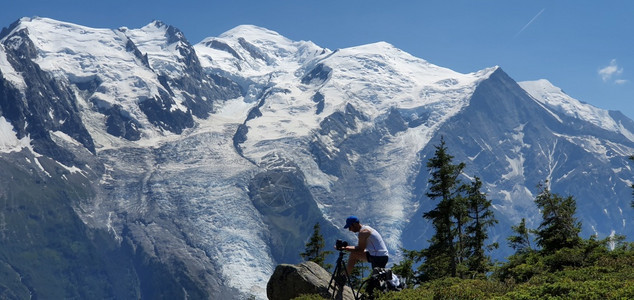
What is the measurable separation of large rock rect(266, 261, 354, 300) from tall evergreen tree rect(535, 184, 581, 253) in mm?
11752

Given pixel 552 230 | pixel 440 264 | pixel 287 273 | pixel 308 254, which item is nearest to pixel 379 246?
pixel 287 273

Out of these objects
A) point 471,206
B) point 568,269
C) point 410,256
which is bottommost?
point 568,269

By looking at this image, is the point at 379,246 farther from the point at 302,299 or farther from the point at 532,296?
the point at 532,296

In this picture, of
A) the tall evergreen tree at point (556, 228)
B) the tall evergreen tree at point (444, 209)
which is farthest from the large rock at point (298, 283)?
the tall evergreen tree at point (444, 209)

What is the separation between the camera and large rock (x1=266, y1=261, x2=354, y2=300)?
24734 millimetres

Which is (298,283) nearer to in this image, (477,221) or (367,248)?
(367,248)

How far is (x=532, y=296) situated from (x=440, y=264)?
90.0ft

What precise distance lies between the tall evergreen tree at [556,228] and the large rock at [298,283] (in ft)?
38.6

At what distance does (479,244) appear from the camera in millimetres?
49906

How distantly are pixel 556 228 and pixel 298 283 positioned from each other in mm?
14682

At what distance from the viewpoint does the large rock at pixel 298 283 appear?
24.7 metres

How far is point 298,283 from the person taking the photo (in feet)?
82.4

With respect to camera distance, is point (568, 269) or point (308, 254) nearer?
point (568, 269)

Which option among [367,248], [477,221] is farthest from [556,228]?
[477,221]
